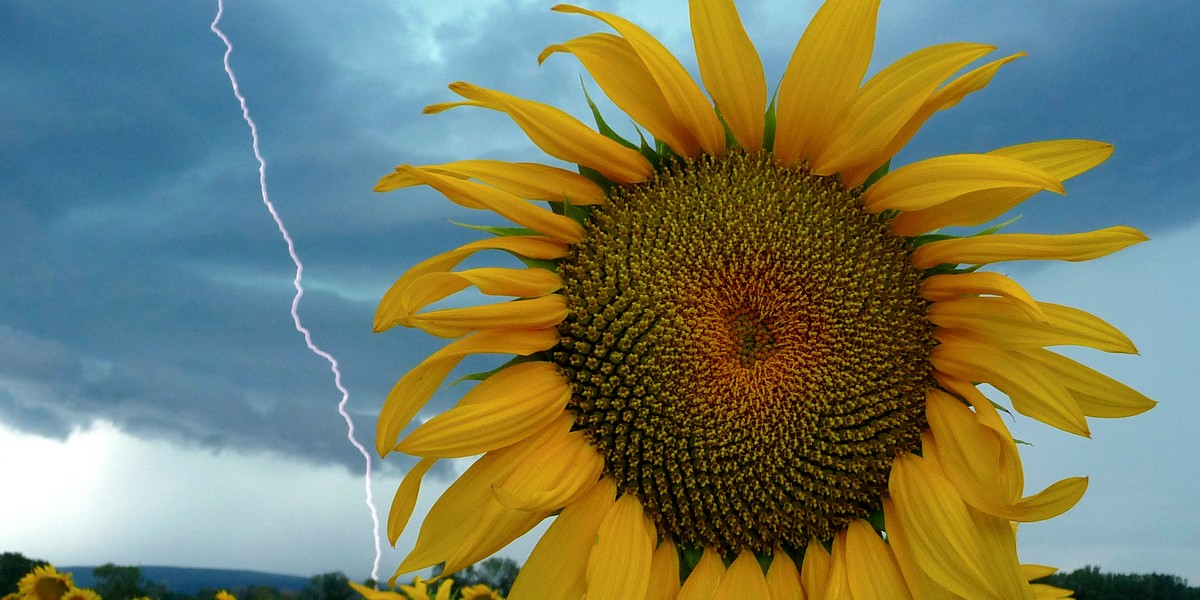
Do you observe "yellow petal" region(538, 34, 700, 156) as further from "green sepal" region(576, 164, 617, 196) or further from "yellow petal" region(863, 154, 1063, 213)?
"yellow petal" region(863, 154, 1063, 213)

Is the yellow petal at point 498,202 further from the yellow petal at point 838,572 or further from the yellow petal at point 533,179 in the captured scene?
the yellow petal at point 838,572

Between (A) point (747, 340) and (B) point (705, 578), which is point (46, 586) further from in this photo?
(A) point (747, 340)

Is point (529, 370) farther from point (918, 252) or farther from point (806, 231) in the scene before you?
point (918, 252)

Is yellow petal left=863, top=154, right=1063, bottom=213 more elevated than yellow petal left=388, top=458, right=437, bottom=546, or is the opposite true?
yellow petal left=863, top=154, right=1063, bottom=213

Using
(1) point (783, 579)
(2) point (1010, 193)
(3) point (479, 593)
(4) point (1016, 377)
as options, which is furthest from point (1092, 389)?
(3) point (479, 593)

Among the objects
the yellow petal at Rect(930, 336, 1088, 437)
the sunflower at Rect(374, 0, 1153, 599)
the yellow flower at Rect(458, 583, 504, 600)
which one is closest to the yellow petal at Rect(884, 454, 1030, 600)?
the sunflower at Rect(374, 0, 1153, 599)

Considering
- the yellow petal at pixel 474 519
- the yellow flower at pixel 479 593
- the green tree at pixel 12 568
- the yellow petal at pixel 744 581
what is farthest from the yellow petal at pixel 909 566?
the green tree at pixel 12 568
